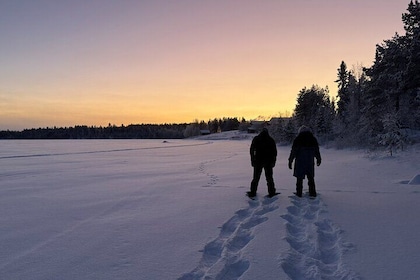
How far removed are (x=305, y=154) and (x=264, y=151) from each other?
1.10 m

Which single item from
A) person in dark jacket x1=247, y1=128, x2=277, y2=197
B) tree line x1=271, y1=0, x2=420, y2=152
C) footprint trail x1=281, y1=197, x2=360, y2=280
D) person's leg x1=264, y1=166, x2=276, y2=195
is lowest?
footprint trail x1=281, y1=197, x2=360, y2=280

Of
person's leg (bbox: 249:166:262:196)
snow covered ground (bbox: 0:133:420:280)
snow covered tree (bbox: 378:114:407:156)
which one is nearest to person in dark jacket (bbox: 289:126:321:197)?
snow covered ground (bbox: 0:133:420:280)

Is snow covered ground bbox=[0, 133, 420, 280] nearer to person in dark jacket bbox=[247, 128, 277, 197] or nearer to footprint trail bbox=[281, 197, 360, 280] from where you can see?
footprint trail bbox=[281, 197, 360, 280]

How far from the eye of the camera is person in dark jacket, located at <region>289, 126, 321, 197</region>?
28.3 ft

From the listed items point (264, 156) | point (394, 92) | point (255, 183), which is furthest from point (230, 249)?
point (394, 92)

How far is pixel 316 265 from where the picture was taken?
3.99 meters

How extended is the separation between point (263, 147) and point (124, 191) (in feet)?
14.5

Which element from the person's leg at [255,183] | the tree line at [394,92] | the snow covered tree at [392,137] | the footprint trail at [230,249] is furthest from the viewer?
the tree line at [394,92]

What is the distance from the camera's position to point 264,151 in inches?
347

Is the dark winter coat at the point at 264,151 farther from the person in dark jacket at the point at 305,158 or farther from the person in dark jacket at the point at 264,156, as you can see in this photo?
the person in dark jacket at the point at 305,158

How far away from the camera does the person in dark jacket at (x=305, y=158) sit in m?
8.62

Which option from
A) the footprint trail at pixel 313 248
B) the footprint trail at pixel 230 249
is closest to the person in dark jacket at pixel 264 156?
the footprint trail at pixel 230 249

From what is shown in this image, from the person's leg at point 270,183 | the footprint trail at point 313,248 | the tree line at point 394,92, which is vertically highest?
the tree line at point 394,92

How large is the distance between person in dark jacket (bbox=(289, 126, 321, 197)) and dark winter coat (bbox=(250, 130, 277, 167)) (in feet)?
1.92
